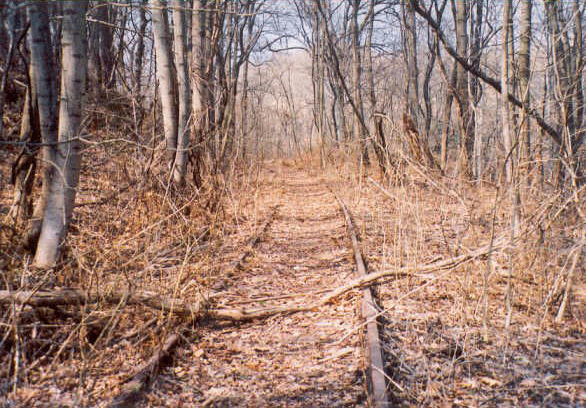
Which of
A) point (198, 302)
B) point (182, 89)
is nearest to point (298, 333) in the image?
point (198, 302)

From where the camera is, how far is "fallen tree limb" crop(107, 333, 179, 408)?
301 centimetres

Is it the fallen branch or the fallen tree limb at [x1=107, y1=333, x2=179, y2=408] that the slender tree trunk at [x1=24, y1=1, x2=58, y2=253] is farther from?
the fallen branch

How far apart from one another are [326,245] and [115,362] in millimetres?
4305

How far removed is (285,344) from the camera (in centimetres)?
409

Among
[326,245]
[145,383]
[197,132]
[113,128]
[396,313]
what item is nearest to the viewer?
[145,383]

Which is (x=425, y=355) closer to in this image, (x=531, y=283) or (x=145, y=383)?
(x=531, y=283)

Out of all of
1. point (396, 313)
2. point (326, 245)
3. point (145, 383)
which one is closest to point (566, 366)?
point (396, 313)

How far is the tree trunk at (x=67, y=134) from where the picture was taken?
4391mm

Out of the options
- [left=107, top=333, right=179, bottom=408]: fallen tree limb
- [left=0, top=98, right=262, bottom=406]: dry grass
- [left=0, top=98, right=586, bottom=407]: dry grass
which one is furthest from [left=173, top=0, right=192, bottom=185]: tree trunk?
[left=107, top=333, right=179, bottom=408]: fallen tree limb

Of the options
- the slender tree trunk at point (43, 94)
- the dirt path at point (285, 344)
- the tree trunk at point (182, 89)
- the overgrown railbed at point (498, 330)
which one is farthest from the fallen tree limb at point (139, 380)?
the tree trunk at point (182, 89)

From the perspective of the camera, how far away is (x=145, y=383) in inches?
128

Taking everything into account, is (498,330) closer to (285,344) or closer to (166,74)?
(285,344)

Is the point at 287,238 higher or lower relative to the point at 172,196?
lower

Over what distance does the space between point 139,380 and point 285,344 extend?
1.29 m
